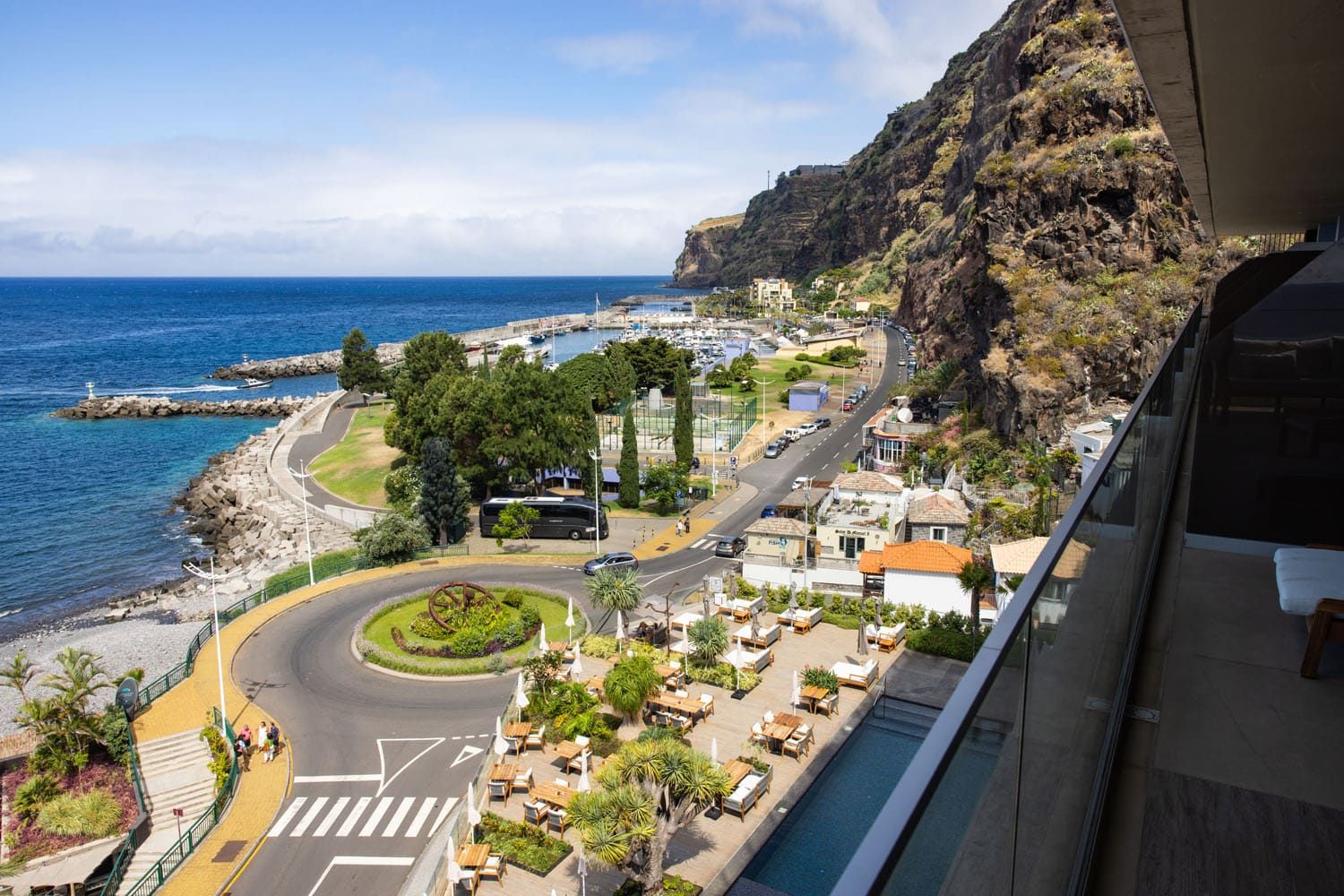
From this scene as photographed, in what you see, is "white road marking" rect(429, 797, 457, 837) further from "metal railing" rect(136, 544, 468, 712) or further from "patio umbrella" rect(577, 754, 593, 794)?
"metal railing" rect(136, 544, 468, 712)

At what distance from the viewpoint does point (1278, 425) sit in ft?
19.1

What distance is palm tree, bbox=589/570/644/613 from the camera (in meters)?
23.5

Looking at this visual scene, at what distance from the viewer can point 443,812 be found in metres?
16.4

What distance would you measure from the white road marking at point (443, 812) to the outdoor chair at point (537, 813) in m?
1.66

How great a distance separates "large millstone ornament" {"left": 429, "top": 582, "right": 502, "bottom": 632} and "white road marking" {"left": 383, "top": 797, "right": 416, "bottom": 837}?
811cm

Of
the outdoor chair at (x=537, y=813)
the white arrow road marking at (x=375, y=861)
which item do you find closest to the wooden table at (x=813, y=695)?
the outdoor chair at (x=537, y=813)

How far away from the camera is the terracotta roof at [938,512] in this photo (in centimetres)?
2947

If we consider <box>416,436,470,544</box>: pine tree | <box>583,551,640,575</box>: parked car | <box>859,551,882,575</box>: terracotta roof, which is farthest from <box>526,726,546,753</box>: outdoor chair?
<box>416,436,470,544</box>: pine tree

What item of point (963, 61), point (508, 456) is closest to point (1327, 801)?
point (508, 456)

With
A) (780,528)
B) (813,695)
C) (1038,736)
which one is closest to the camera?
(1038,736)

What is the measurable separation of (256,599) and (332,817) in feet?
44.7

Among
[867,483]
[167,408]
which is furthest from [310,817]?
[167,408]

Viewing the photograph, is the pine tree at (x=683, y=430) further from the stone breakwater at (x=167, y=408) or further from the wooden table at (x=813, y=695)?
the stone breakwater at (x=167, y=408)

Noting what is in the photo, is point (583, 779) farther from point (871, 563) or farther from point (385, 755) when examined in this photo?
point (871, 563)
